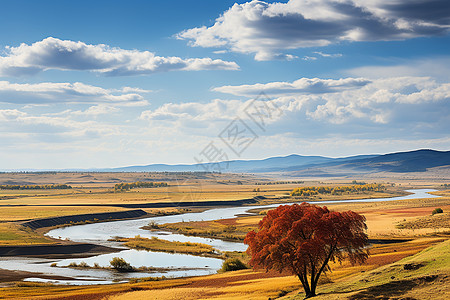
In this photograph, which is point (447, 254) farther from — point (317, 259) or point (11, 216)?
point (11, 216)

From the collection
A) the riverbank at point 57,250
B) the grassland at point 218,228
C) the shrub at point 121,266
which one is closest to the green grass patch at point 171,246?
the riverbank at point 57,250

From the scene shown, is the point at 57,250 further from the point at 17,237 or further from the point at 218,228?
the point at 218,228

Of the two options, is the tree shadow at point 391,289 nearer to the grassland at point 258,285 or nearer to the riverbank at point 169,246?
the grassland at point 258,285

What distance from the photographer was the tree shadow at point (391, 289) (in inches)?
1070

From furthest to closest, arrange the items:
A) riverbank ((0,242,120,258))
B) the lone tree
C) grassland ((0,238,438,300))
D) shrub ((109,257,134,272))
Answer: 1. riverbank ((0,242,120,258))
2. shrub ((109,257,134,272))
3. the lone tree
4. grassland ((0,238,438,300))

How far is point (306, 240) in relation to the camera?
3244cm

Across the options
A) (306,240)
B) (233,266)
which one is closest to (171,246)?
(233,266)

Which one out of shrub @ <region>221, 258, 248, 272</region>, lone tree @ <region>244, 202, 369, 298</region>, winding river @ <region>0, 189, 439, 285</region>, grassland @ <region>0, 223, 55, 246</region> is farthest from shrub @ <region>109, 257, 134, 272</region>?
lone tree @ <region>244, 202, 369, 298</region>

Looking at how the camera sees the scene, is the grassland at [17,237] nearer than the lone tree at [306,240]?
No

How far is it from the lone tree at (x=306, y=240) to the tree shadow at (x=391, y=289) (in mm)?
4281

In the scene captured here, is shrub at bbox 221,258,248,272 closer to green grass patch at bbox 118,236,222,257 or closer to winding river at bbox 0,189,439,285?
winding river at bbox 0,189,439,285

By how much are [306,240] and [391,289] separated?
21.4ft

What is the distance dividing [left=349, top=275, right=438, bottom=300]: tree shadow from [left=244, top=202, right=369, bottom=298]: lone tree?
14.0ft

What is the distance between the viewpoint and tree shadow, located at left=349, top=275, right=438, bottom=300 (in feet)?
89.2
